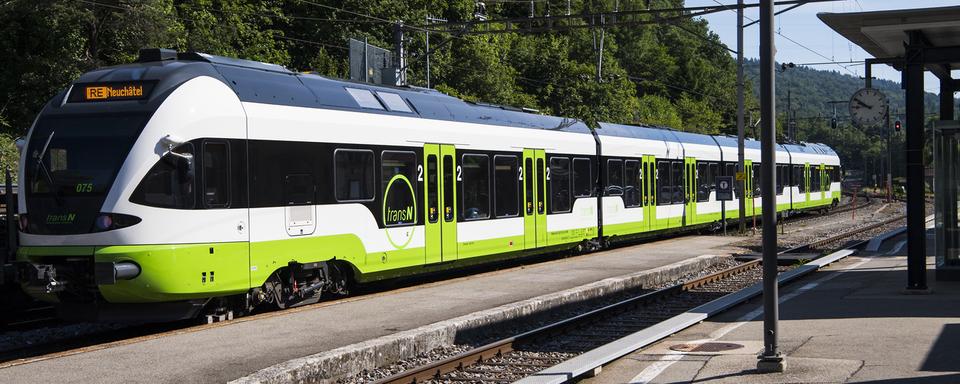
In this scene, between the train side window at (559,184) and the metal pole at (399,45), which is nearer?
the train side window at (559,184)

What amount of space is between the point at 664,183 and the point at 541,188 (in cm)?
877

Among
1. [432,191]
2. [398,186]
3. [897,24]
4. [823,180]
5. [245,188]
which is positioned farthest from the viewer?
[823,180]

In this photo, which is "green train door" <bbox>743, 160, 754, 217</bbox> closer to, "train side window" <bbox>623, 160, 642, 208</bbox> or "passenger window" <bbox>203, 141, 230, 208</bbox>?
"train side window" <bbox>623, 160, 642, 208</bbox>

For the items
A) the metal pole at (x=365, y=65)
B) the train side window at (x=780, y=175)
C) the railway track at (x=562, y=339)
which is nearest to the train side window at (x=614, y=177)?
the railway track at (x=562, y=339)

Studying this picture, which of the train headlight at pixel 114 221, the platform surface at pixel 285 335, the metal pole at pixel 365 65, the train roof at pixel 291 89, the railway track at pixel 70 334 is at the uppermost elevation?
the metal pole at pixel 365 65

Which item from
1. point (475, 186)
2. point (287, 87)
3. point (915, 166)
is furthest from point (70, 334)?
point (915, 166)

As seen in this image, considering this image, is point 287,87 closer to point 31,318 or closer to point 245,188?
point 245,188

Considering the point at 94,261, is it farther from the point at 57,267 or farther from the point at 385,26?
the point at 385,26

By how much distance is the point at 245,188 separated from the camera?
525 inches

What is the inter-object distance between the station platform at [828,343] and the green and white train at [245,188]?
5235 mm

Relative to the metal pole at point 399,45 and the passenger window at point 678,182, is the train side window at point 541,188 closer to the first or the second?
the metal pole at point 399,45

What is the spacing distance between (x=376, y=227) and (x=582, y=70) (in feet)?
162

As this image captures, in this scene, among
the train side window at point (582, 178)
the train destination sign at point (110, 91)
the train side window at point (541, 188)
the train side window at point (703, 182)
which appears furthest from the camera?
the train side window at point (703, 182)

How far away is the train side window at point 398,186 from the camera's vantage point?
53.6 ft
